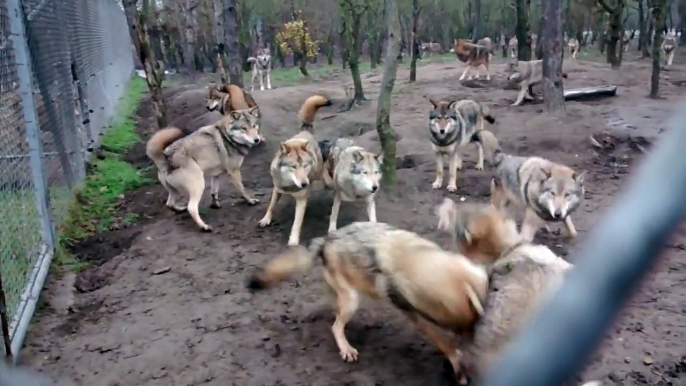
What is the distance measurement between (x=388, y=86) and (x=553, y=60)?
5657 mm

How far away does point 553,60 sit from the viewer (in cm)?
1138

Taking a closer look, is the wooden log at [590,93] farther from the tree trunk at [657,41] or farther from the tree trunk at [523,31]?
the tree trunk at [523,31]

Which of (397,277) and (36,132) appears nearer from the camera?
(397,277)

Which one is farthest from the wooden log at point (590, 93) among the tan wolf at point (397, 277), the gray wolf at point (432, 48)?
the gray wolf at point (432, 48)

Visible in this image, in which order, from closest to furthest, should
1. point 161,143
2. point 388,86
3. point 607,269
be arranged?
1. point 607,269
2. point 161,143
3. point 388,86

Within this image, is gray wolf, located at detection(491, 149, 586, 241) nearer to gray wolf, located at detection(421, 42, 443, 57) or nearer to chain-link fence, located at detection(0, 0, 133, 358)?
chain-link fence, located at detection(0, 0, 133, 358)

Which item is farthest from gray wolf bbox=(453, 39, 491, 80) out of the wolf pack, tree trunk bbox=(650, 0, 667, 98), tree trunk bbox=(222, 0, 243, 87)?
the wolf pack

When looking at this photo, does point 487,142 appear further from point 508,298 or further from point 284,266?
point 508,298

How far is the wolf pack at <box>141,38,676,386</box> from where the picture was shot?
10.4ft

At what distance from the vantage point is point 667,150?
0.50 m

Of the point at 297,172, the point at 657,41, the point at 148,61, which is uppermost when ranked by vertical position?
the point at 148,61

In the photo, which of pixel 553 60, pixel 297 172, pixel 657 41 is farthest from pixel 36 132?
pixel 657 41

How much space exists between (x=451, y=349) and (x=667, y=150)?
317cm

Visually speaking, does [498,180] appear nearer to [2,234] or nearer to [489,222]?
[489,222]
